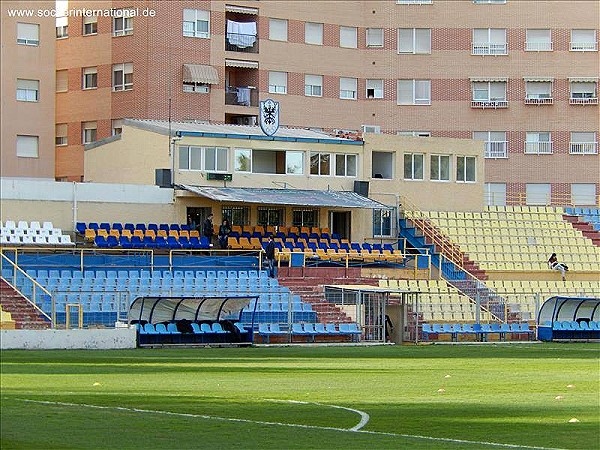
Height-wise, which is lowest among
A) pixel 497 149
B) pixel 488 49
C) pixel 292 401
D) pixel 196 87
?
pixel 292 401

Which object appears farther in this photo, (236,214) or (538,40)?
(538,40)

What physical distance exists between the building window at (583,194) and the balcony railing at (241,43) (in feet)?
74.1

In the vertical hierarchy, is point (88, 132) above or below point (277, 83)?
below

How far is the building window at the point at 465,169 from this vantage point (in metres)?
82.2

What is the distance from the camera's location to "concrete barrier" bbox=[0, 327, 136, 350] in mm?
45406

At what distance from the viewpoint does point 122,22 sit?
8762 centimetres

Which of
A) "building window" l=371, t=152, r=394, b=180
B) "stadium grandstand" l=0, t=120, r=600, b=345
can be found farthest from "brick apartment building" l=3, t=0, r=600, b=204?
"building window" l=371, t=152, r=394, b=180

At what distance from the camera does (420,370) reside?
132 feet

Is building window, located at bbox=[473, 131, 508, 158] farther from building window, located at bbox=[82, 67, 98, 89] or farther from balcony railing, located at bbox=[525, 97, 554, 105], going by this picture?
building window, located at bbox=[82, 67, 98, 89]

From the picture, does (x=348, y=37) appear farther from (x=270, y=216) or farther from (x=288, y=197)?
(x=288, y=197)

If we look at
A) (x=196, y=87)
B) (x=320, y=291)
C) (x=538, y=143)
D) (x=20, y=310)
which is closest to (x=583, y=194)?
(x=538, y=143)

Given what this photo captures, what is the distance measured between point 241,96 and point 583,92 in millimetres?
22986

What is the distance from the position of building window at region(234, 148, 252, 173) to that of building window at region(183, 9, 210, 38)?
51.3ft

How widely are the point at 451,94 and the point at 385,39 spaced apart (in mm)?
5534
